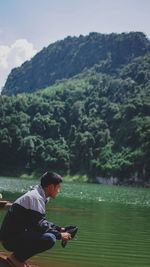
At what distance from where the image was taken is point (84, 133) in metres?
168

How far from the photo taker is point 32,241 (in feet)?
21.1

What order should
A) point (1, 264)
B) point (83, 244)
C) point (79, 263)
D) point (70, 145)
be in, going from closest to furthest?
point (1, 264)
point (79, 263)
point (83, 244)
point (70, 145)

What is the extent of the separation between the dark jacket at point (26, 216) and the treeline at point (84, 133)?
122m

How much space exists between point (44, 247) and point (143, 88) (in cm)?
18652

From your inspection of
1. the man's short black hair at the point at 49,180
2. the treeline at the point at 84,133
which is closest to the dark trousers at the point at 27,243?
the man's short black hair at the point at 49,180

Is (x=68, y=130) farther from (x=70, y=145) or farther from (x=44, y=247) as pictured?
(x=44, y=247)

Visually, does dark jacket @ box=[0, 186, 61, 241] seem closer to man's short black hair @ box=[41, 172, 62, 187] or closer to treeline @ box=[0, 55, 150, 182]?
man's short black hair @ box=[41, 172, 62, 187]

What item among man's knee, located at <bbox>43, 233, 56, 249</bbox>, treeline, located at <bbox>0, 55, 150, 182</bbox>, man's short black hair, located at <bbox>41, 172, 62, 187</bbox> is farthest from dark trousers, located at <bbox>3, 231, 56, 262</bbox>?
treeline, located at <bbox>0, 55, 150, 182</bbox>

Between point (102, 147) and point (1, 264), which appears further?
point (102, 147)

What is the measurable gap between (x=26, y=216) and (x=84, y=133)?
530 ft

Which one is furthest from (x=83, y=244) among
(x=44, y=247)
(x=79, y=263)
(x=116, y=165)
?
(x=116, y=165)

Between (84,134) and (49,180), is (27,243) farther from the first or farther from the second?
(84,134)

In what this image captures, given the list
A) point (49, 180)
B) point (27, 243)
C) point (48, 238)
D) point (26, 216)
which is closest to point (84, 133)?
point (49, 180)

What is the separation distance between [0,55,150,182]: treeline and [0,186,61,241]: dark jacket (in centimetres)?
12200
